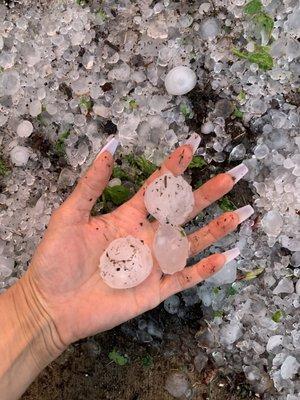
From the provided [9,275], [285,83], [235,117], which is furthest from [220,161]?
[9,275]

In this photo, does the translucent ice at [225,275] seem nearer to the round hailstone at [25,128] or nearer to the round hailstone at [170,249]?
the round hailstone at [170,249]

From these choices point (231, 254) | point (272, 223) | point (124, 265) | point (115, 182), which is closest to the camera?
point (124, 265)

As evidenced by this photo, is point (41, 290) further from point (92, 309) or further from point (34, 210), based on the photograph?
point (34, 210)

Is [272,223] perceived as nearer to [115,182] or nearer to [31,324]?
[115,182]

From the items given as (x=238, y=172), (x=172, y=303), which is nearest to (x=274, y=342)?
(x=172, y=303)

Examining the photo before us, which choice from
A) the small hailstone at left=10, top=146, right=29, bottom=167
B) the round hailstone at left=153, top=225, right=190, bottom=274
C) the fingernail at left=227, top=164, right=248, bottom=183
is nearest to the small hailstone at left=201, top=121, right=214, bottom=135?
the fingernail at left=227, top=164, right=248, bottom=183

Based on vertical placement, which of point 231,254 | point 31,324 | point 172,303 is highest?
point 31,324
